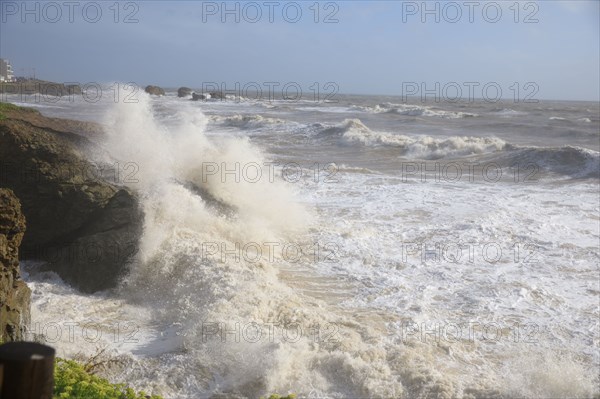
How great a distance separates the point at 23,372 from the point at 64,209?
561cm

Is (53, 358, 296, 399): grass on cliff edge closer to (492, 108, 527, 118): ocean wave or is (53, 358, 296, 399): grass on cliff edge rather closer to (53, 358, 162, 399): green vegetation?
(53, 358, 162, 399): green vegetation

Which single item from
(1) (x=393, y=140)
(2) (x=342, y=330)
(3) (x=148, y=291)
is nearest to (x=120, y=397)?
(2) (x=342, y=330)

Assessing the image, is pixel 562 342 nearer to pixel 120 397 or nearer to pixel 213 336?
pixel 213 336

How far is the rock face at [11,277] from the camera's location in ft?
14.4

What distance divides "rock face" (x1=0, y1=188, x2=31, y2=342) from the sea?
0.75 ft

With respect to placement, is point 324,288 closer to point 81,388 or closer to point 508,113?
point 81,388

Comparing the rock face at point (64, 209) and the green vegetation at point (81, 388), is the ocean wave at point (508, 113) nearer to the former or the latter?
the rock face at point (64, 209)

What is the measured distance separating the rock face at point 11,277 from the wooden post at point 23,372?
3.12 m

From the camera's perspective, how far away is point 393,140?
23.8 metres

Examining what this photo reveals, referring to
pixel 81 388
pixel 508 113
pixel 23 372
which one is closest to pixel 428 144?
pixel 81 388

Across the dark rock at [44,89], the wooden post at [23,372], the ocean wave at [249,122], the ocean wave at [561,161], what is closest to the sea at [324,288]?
the wooden post at [23,372]

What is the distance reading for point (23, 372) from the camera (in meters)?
1.56

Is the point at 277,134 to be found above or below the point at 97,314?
above

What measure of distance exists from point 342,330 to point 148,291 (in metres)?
2.32
